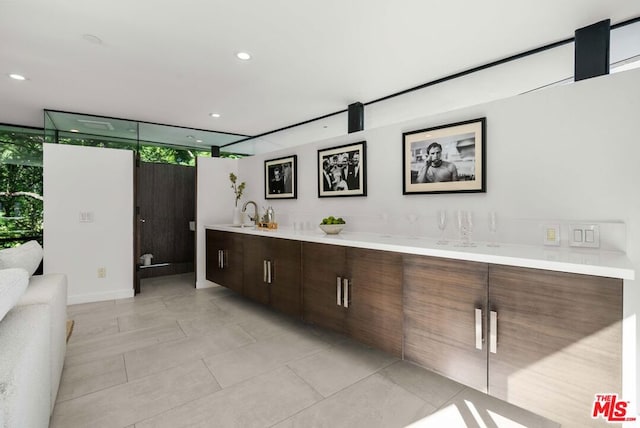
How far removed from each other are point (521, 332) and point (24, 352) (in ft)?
7.12

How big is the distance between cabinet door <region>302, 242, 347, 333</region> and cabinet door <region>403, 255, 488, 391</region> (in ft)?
2.03

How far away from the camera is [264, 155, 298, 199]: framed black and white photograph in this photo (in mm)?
4184

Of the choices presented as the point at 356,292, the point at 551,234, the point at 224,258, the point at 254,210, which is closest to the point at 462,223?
the point at 551,234

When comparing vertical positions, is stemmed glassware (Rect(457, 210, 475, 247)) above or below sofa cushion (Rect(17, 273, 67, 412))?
above

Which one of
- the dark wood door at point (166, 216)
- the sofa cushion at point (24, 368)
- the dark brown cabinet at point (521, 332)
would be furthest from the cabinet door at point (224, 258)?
the dark brown cabinet at point (521, 332)

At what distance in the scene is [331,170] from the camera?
366 cm

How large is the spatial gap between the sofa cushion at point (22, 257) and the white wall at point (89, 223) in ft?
7.57

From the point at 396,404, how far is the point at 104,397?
1.84 meters

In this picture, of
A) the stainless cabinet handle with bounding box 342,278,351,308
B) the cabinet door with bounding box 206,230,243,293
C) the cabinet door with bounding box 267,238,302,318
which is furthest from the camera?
the cabinet door with bounding box 206,230,243,293

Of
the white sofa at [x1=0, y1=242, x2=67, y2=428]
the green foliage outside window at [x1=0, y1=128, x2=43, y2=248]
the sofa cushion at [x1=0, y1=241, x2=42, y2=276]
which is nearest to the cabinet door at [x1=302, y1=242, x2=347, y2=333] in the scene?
the white sofa at [x1=0, y1=242, x2=67, y2=428]

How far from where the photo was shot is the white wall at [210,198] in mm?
4766

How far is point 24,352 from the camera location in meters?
1.12

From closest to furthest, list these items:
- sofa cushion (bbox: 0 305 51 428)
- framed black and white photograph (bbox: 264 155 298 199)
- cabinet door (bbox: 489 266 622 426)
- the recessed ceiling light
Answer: sofa cushion (bbox: 0 305 51 428)
cabinet door (bbox: 489 266 622 426)
the recessed ceiling light
framed black and white photograph (bbox: 264 155 298 199)

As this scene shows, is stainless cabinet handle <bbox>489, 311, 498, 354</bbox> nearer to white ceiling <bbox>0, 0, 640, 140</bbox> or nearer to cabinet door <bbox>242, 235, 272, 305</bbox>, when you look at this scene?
white ceiling <bbox>0, 0, 640, 140</bbox>
